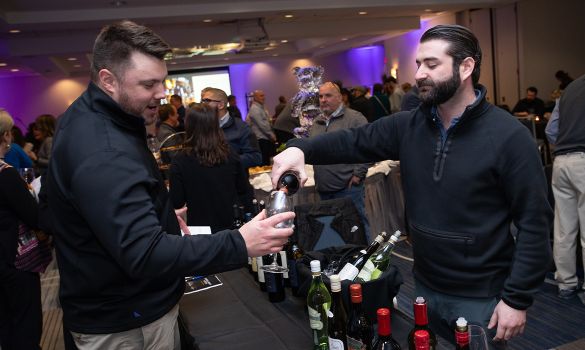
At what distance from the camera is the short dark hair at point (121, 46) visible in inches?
49.9

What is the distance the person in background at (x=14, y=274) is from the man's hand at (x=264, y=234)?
175 cm

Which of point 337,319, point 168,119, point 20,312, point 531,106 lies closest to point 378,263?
point 337,319

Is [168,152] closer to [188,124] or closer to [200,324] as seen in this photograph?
[188,124]

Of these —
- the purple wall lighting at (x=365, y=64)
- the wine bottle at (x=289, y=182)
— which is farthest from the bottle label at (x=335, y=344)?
the purple wall lighting at (x=365, y=64)

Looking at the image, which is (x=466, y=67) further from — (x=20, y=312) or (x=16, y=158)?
(x=16, y=158)

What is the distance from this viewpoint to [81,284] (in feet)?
4.35

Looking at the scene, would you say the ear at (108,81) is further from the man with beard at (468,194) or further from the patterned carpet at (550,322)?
the patterned carpet at (550,322)

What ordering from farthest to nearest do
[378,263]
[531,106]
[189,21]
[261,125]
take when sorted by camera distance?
[531,106]
[261,125]
[189,21]
[378,263]

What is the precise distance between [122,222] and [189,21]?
7416 millimetres

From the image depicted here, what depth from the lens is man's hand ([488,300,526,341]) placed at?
4.66 ft

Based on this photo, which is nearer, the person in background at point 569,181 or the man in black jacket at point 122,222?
the man in black jacket at point 122,222

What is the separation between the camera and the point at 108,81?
1.31m

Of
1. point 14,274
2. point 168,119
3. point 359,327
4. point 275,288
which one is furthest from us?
point 168,119


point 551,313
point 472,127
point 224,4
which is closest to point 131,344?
point 472,127
